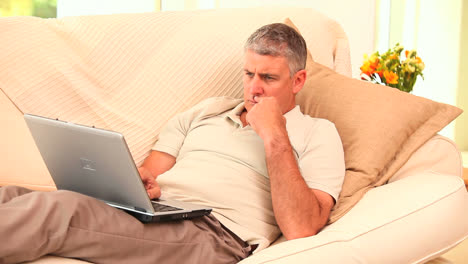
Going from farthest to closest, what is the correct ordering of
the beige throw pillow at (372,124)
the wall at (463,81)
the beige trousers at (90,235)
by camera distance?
the wall at (463,81), the beige throw pillow at (372,124), the beige trousers at (90,235)

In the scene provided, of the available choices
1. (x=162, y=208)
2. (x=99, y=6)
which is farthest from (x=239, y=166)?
(x=99, y=6)

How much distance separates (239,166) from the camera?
6.25ft

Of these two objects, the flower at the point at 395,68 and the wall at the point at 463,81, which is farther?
the wall at the point at 463,81

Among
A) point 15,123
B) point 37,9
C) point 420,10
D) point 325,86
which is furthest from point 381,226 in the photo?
point 420,10

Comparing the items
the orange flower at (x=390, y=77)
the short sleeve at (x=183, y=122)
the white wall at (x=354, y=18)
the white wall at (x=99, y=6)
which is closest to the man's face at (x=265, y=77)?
the short sleeve at (x=183, y=122)

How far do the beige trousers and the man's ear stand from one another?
587mm

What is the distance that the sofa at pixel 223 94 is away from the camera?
1679 mm

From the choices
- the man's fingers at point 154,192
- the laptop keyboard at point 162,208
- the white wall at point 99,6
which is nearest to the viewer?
the laptop keyboard at point 162,208

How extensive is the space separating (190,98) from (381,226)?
2.96 ft

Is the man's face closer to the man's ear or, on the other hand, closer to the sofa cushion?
the man's ear

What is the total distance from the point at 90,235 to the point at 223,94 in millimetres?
959

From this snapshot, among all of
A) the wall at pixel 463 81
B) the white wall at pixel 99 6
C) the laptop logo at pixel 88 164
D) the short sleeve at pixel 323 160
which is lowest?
the wall at pixel 463 81

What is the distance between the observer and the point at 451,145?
1970 millimetres

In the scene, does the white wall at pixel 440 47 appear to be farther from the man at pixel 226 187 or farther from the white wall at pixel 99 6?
the man at pixel 226 187
